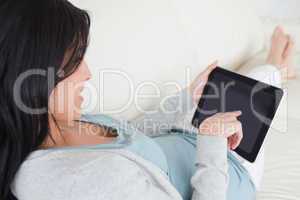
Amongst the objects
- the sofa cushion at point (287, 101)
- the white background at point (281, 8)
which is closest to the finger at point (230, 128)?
the sofa cushion at point (287, 101)

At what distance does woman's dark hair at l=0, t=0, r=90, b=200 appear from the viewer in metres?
0.57

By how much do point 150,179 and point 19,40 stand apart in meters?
0.30

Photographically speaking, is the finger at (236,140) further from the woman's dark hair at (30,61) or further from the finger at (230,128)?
the woman's dark hair at (30,61)

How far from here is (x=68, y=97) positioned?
67cm

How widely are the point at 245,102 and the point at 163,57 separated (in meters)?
0.30

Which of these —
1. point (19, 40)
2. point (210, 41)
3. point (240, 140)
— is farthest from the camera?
point (210, 41)

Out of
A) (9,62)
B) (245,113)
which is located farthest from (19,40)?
(245,113)

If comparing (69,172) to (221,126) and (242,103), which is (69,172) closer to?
(221,126)

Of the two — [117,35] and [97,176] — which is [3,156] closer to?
[97,176]

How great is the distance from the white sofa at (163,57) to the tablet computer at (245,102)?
161 millimetres

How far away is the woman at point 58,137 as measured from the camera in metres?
0.58

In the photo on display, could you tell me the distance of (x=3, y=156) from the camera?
63cm

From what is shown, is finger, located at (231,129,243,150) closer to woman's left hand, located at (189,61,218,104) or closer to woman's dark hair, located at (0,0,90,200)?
woman's left hand, located at (189,61,218,104)

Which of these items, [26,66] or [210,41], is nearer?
[26,66]
